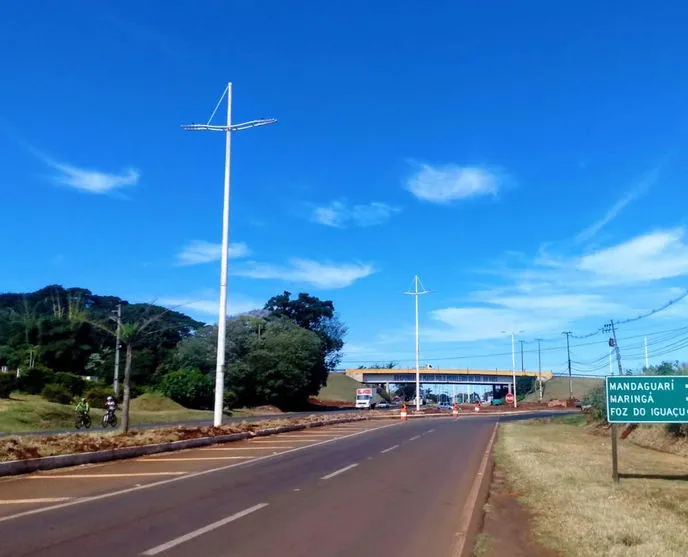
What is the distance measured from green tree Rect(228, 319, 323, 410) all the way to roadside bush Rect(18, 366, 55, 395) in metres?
19.0

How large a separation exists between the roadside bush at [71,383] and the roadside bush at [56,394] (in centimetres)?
317

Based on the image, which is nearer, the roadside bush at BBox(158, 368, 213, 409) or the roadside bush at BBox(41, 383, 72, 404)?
the roadside bush at BBox(41, 383, 72, 404)

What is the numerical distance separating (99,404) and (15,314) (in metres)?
46.9

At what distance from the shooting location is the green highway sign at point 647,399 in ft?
45.8

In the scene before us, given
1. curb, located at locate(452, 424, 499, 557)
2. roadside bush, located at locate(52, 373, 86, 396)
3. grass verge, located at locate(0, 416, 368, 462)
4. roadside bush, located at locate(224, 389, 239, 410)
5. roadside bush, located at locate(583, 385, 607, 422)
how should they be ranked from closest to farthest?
curb, located at locate(452, 424, 499, 557) → grass verge, located at locate(0, 416, 368, 462) → roadside bush, located at locate(583, 385, 607, 422) → roadside bush, located at locate(52, 373, 86, 396) → roadside bush, located at locate(224, 389, 239, 410)

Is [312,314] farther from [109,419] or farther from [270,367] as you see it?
[109,419]

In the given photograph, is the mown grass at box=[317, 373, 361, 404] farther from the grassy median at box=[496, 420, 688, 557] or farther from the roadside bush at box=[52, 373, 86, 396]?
the grassy median at box=[496, 420, 688, 557]

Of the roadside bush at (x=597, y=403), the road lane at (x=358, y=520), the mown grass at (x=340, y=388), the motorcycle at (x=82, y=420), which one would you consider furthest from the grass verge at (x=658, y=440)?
the mown grass at (x=340, y=388)

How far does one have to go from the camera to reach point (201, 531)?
28.6 feet

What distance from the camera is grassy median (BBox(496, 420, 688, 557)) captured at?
791 cm

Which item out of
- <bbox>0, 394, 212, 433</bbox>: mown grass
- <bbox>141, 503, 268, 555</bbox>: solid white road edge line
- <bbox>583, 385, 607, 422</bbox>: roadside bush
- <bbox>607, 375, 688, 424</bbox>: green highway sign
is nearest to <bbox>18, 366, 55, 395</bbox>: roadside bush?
<bbox>0, 394, 212, 433</bbox>: mown grass

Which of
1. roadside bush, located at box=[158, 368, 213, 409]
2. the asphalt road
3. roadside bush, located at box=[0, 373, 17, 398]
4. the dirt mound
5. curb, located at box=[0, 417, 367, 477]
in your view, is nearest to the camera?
the asphalt road

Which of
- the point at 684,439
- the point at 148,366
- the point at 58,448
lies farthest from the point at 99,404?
the point at 684,439

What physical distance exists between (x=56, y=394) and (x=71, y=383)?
6.17m
